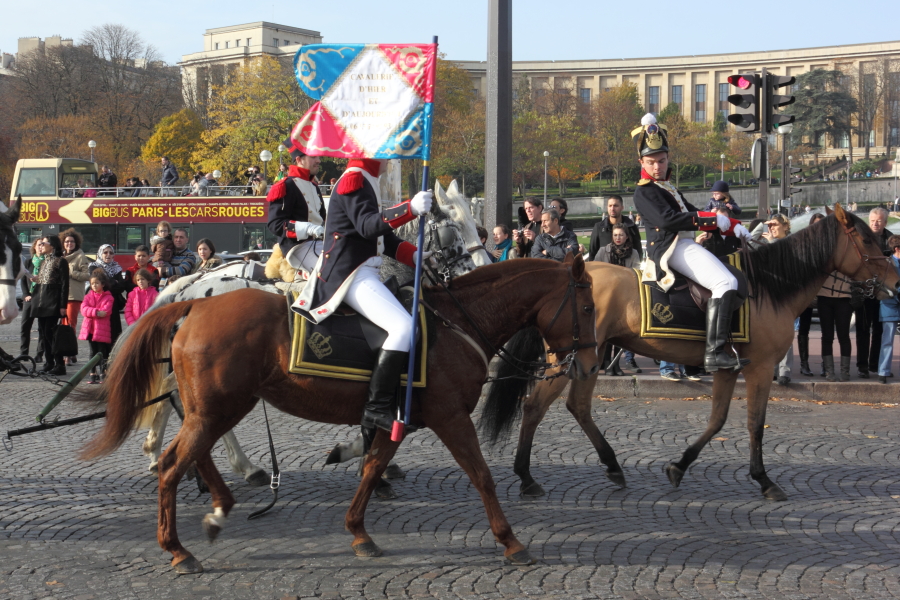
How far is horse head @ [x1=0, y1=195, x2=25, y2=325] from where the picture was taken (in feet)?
17.9

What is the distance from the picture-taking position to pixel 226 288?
6855 millimetres

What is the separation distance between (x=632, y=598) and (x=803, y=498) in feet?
7.84

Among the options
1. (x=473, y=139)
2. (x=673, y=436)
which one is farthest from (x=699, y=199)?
(x=673, y=436)

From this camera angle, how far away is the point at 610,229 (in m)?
11.6

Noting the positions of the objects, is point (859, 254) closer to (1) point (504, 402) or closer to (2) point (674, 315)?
(2) point (674, 315)

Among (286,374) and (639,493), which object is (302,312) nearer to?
(286,374)

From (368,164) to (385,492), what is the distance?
2417 millimetres

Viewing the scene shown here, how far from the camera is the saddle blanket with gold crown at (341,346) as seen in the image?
5.04 m

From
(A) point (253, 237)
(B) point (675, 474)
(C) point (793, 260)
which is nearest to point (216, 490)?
(B) point (675, 474)

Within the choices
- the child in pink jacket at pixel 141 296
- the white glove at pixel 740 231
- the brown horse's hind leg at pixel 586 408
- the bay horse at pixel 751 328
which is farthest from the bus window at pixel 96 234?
the white glove at pixel 740 231

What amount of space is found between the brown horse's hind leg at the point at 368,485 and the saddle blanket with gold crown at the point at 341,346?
40 centimetres

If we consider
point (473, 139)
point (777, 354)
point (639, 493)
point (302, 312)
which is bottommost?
point (639, 493)

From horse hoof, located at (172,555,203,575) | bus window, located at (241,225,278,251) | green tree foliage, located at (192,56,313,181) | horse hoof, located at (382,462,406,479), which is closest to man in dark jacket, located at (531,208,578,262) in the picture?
horse hoof, located at (382,462,406,479)

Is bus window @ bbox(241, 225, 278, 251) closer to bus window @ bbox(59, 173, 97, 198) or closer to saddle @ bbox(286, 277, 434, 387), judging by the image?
bus window @ bbox(59, 173, 97, 198)
